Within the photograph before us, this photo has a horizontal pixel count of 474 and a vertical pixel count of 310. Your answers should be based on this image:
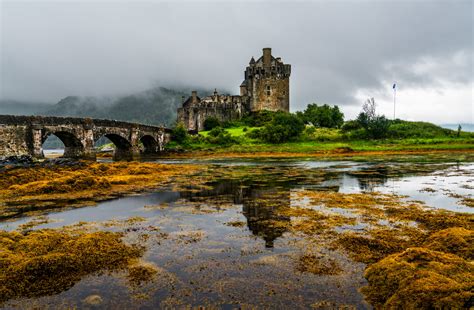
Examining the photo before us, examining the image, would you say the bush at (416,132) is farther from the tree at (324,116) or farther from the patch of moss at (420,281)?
the patch of moss at (420,281)

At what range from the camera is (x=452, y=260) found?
22.6 ft

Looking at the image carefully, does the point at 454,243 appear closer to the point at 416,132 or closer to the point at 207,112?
the point at 416,132

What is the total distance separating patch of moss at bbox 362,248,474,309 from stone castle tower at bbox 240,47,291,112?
94639 mm

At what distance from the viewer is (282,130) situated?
74.1m

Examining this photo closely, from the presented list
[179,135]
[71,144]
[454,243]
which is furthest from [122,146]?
[454,243]

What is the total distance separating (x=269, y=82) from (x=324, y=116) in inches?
744

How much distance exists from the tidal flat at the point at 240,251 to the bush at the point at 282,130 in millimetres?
56350

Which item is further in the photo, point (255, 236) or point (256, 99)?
point (256, 99)

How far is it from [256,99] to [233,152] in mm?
36914

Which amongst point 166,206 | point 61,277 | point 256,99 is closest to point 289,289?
point 61,277

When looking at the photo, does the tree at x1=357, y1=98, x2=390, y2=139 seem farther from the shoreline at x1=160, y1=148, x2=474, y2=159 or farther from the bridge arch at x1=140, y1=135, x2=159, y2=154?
the bridge arch at x1=140, y1=135, x2=159, y2=154

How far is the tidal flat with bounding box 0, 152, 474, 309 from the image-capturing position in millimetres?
6273

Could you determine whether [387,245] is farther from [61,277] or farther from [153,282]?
[61,277]

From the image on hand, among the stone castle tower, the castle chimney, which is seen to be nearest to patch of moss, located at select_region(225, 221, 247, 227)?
the stone castle tower
